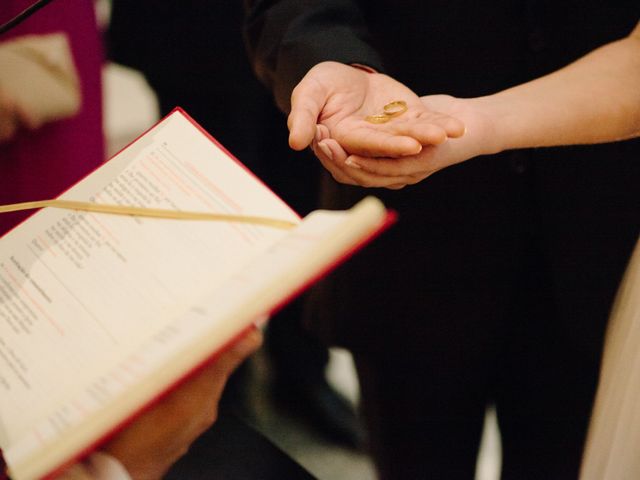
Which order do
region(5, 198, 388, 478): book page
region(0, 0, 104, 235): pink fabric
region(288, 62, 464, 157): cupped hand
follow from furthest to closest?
1. region(0, 0, 104, 235): pink fabric
2. region(288, 62, 464, 157): cupped hand
3. region(5, 198, 388, 478): book page

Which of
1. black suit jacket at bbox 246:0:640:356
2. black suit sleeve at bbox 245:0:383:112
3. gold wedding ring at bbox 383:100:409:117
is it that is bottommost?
black suit jacket at bbox 246:0:640:356

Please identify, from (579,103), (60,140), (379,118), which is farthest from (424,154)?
(60,140)

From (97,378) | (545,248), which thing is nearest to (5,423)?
(97,378)

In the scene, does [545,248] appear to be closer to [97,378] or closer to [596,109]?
[596,109]

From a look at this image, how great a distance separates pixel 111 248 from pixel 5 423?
5.1 inches

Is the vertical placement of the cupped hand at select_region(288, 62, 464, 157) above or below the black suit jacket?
above

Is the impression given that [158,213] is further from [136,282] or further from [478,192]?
[478,192]

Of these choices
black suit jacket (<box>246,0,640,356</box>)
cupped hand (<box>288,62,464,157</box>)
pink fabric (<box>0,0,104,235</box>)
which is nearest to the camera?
cupped hand (<box>288,62,464,157</box>)

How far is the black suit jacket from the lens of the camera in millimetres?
678

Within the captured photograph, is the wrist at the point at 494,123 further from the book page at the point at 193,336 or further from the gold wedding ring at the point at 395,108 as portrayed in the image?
the book page at the point at 193,336

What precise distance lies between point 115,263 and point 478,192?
1.50ft

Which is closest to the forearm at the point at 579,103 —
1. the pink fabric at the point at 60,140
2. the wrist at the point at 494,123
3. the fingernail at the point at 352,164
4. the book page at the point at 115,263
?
the wrist at the point at 494,123

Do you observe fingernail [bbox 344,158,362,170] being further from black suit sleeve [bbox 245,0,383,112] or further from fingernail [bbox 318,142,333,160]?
black suit sleeve [bbox 245,0,383,112]

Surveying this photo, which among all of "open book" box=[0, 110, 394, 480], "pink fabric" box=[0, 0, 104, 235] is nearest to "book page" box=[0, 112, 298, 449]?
"open book" box=[0, 110, 394, 480]
